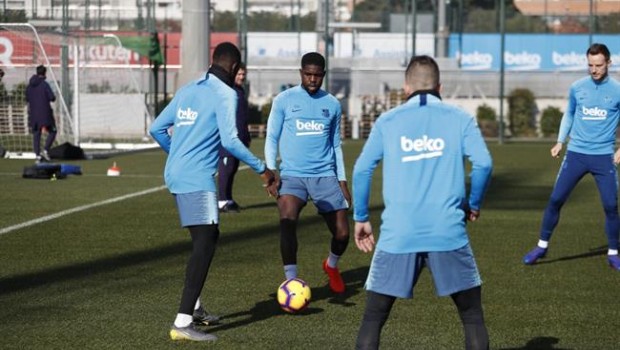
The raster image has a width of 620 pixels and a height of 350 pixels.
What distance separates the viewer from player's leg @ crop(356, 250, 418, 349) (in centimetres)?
695

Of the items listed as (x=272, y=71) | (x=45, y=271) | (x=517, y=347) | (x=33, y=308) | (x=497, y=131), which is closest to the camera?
(x=517, y=347)

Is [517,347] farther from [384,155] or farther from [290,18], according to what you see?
[290,18]

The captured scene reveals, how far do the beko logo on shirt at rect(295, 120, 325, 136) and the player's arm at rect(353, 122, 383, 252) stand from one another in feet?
13.1

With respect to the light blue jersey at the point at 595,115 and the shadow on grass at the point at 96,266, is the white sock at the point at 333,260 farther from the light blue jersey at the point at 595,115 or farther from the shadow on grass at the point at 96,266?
the light blue jersey at the point at 595,115

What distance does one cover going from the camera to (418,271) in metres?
7.02

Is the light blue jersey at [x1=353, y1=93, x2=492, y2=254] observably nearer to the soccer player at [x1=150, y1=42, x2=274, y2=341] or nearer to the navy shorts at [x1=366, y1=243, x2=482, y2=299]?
the navy shorts at [x1=366, y1=243, x2=482, y2=299]

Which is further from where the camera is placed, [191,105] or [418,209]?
[191,105]

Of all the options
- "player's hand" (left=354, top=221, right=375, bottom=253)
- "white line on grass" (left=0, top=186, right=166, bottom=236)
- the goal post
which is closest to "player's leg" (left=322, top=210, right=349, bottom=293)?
"player's hand" (left=354, top=221, right=375, bottom=253)

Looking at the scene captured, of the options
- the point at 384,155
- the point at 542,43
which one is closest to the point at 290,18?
the point at 542,43

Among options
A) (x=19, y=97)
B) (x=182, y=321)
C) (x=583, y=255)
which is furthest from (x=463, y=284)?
(x=19, y=97)

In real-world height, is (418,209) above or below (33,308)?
above

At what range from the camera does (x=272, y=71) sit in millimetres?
51469

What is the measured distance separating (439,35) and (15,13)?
2433 centimetres

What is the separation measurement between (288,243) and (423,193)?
409 cm
